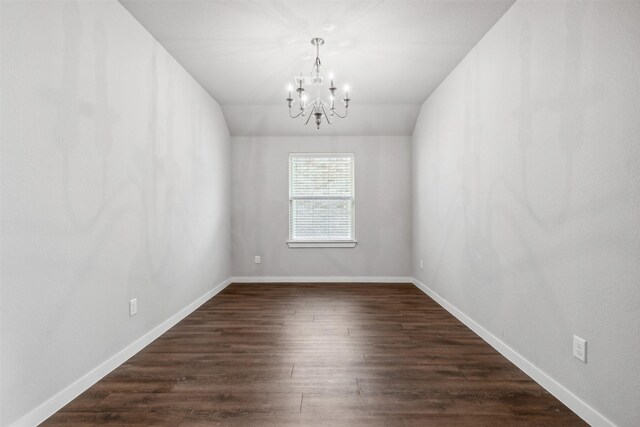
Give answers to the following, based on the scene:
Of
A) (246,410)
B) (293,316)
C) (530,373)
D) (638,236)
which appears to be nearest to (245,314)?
(293,316)

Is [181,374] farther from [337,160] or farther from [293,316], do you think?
[337,160]

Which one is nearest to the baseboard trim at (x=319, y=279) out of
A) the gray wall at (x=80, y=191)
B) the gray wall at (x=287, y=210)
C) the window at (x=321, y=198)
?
the gray wall at (x=287, y=210)

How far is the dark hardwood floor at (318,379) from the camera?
68.7 inches

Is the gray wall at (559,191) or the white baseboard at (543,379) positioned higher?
the gray wall at (559,191)

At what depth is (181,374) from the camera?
2.21 metres

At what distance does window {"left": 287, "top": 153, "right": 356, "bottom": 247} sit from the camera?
534 centimetres

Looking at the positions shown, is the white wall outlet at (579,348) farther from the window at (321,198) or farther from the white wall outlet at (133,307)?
the window at (321,198)

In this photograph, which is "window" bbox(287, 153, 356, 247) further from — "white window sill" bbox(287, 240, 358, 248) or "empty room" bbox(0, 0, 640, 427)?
"empty room" bbox(0, 0, 640, 427)

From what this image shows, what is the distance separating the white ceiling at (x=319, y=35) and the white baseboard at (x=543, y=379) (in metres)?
2.53

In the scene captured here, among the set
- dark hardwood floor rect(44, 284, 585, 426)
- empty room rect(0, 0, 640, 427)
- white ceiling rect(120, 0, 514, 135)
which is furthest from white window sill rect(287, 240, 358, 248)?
white ceiling rect(120, 0, 514, 135)

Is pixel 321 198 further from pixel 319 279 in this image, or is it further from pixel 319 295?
pixel 319 295

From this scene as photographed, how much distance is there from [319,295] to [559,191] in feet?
10.1

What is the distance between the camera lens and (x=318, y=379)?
2129 millimetres

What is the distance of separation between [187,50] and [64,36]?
1.36 m
